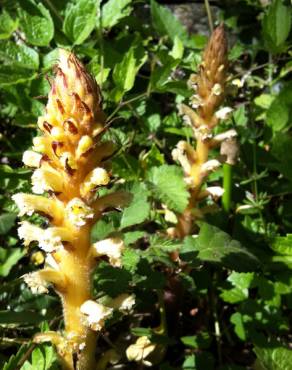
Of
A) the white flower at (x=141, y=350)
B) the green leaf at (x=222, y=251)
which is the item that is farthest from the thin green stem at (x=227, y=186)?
the white flower at (x=141, y=350)

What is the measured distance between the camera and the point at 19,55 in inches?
111

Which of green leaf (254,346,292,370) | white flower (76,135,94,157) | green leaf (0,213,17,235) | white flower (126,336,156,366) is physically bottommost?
white flower (126,336,156,366)

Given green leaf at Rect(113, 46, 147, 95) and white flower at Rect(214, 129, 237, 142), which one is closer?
green leaf at Rect(113, 46, 147, 95)

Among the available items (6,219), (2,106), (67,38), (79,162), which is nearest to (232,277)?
(6,219)

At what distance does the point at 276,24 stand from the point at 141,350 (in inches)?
75.7

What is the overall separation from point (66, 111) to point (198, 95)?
1.16 metres

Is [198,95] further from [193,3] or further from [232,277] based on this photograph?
[193,3]

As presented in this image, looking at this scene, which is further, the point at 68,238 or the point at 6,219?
the point at 6,219

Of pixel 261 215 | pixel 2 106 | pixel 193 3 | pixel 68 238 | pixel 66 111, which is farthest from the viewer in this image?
pixel 193 3

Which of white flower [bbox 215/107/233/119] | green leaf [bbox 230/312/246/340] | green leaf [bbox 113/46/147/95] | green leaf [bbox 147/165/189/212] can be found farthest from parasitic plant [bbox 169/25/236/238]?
green leaf [bbox 230/312/246/340]

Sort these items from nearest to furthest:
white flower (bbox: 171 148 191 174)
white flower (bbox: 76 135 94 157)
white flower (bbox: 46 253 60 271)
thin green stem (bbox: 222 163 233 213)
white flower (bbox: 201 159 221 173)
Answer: white flower (bbox: 76 135 94 157), white flower (bbox: 46 253 60 271), white flower (bbox: 201 159 221 173), white flower (bbox: 171 148 191 174), thin green stem (bbox: 222 163 233 213)

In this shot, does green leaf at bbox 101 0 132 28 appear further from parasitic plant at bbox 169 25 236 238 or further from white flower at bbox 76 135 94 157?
white flower at bbox 76 135 94 157

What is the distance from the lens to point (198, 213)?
109 inches

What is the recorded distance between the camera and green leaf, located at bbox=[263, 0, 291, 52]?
3158 mm
